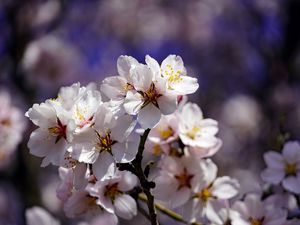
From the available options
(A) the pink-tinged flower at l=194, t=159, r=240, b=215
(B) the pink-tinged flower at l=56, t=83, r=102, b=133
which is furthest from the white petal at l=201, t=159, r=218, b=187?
(B) the pink-tinged flower at l=56, t=83, r=102, b=133

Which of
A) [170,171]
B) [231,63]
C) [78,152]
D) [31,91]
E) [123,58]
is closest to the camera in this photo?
[78,152]

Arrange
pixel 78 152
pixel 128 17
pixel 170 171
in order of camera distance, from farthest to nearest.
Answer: pixel 128 17, pixel 170 171, pixel 78 152

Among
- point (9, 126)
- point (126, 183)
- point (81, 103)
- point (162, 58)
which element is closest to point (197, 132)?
point (126, 183)

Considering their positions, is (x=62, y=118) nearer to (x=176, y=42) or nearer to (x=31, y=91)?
A: (x=31, y=91)

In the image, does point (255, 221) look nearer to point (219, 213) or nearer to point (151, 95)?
point (219, 213)

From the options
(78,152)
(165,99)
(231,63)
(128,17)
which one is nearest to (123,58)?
(165,99)
